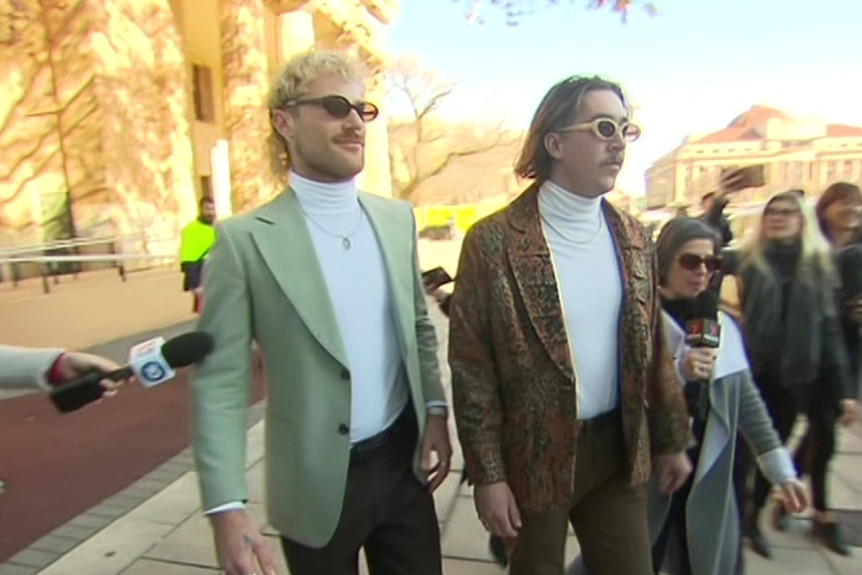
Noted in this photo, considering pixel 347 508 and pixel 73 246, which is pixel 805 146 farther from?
pixel 347 508

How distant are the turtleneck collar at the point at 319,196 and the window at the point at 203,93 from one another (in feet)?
55.9

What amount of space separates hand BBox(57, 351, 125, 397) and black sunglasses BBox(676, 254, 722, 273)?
1807 millimetres

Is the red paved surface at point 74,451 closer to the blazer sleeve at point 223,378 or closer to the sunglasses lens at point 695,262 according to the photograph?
the blazer sleeve at point 223,378

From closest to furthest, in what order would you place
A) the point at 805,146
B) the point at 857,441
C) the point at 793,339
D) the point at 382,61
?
the point at 793,339, the point at 857,441, the point at 382,61, the point at 805,146

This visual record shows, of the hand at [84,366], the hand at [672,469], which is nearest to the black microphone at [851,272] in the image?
the hand at [672,469]

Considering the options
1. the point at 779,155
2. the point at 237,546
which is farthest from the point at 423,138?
the point at 237,546

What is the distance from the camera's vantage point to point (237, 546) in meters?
1.43

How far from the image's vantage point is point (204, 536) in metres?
3.39

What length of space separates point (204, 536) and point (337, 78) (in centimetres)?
278

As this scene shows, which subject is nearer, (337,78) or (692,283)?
(337,78)

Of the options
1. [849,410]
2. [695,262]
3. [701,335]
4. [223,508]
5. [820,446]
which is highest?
[695,262]

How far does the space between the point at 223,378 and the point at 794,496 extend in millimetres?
1821

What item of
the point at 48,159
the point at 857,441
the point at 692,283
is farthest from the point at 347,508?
the point at 48,159

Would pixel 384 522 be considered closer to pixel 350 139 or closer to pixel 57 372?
pixel 57 372
